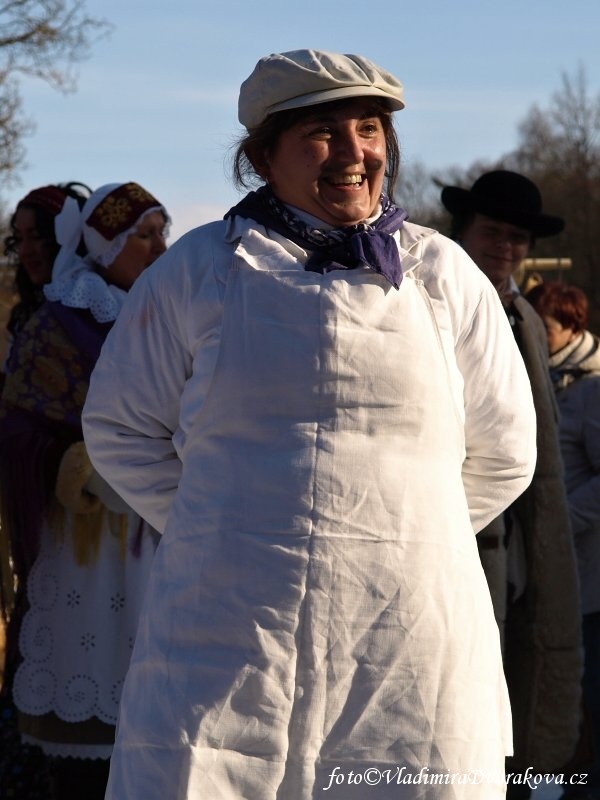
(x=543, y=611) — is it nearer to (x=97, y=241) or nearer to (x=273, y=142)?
(x=97, y=241)

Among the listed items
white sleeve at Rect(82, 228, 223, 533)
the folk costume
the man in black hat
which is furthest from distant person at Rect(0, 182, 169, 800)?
white sleeve at Rect(82, 228, 223, 533)

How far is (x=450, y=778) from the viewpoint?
8.34 feet

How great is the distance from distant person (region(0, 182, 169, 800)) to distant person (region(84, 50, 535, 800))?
1.72 m

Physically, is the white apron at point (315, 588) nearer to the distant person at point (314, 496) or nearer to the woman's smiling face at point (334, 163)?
the distant person at point (314, 496)

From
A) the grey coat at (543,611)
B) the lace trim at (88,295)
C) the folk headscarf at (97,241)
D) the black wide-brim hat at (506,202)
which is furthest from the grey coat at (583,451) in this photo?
the lace trim at (88,295)

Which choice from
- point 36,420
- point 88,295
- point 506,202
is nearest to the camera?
point 36,420

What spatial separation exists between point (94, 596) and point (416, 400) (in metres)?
2.20

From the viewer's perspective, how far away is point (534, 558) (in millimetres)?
4738

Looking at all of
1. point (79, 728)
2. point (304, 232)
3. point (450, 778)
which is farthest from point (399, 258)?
point (79, 728)

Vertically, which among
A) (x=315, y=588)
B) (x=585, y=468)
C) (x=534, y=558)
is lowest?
(x=534, y=558)

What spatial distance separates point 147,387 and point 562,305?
10.8 feet

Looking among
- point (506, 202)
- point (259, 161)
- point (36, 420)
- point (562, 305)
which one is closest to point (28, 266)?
point (36, 420)

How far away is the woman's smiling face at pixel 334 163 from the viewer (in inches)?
109

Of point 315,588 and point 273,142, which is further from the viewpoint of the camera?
point 273,142
